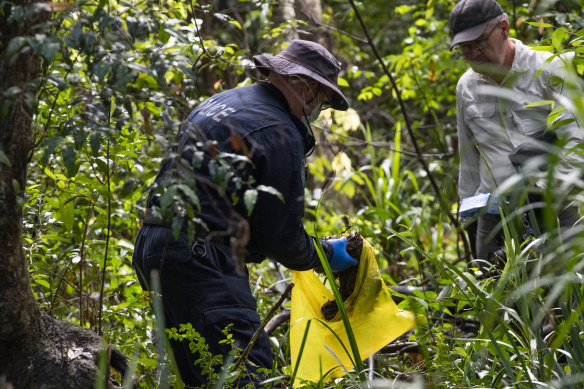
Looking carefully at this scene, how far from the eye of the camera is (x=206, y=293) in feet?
8.40

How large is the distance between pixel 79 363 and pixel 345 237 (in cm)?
134

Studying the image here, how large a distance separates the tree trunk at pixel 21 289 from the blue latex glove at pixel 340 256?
117 centimetres

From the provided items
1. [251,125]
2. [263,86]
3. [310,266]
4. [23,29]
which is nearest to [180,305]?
[310,266]

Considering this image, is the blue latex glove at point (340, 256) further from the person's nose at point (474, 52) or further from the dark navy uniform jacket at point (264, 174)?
the person's nose at point (474, 52)

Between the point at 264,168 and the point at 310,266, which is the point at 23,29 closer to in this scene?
the point at 264,168

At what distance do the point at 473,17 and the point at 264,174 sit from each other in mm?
1736

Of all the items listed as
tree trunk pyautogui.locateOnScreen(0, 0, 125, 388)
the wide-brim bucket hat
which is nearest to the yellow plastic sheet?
the wide-brim bucket hat

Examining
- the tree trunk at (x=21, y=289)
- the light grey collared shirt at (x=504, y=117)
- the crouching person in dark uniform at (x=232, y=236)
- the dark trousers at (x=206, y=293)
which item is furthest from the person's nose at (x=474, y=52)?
the tree trunk at (x=21, y=289)

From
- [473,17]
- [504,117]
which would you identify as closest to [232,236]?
[504,117]

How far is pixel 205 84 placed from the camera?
18.7ft

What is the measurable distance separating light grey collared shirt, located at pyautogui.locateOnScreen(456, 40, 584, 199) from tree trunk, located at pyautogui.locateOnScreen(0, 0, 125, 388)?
2099 millimetres

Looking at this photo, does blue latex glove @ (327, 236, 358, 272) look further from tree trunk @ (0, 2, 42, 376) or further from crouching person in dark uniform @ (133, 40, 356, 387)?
tree trunk @ (0, 2, 42, 376)

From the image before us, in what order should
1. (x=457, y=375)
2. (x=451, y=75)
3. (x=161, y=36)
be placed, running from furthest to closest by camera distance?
(x=451, y=75) < (x=457, y=375) < (x=161, y=36)

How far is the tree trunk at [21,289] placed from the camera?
1784 mm
